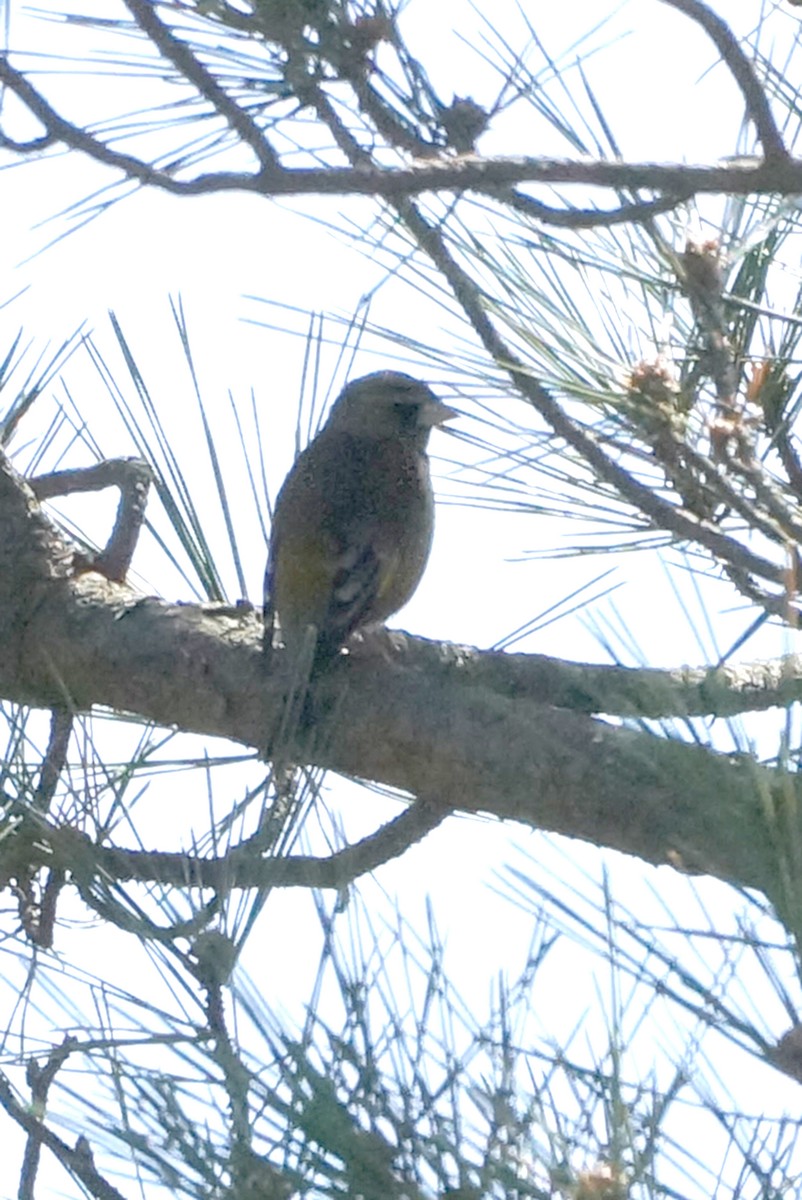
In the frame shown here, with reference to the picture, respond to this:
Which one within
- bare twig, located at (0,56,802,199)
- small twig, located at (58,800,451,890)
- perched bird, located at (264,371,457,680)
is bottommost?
small twig, located at (58,800,451,890)

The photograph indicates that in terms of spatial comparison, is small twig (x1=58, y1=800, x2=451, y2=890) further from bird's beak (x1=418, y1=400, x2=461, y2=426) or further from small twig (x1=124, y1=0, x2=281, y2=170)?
bird's beak (x1=418, y1=400, x2=461, y2=426)

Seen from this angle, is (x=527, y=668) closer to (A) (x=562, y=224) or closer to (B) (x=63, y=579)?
(B) (x=63, y=579)

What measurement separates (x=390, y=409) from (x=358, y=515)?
20.4 inches

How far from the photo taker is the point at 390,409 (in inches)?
158

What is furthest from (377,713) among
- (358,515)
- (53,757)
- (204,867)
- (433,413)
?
(433,413)

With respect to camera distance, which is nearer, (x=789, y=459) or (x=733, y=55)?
(x=733, y=55)

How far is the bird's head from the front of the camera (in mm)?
3979

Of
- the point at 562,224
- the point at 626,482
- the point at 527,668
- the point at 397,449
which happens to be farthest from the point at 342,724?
the point at 397,449

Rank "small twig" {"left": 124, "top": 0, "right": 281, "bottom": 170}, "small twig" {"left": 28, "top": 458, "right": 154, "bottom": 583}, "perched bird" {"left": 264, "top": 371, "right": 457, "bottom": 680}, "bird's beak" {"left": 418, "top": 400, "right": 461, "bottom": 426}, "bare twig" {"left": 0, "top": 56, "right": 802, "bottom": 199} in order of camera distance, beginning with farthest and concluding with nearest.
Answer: "bird's beak" {"left": 418, "top": 400, "right": 461, "bottom": 426}
"perched bird" {"left": 264, "top": 371, "right": 457, "bottom": 680}
"small twig" {"left": 28, "top": 458, "right": 154, "bottom": 583}
"small twig" {"left": 124, "top": 0, "right": 281, "bottom": 170}
"bare twig" {"left": 0, "top": 56, "right": 802, "bottom": 199}

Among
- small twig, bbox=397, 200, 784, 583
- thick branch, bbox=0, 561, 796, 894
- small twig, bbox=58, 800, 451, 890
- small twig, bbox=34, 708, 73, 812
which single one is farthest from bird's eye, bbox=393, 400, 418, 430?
small twig, bbox=397, 200, 784, 583

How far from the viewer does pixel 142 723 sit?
8.43ft

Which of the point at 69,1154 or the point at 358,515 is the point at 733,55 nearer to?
the point at 69,1154

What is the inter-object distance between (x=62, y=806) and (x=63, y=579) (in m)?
0.59

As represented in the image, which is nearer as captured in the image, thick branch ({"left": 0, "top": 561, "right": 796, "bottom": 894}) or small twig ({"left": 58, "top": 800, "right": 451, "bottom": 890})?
small twig ({"left": 58, "top": 800, "right": 451, "bottom": 890})
